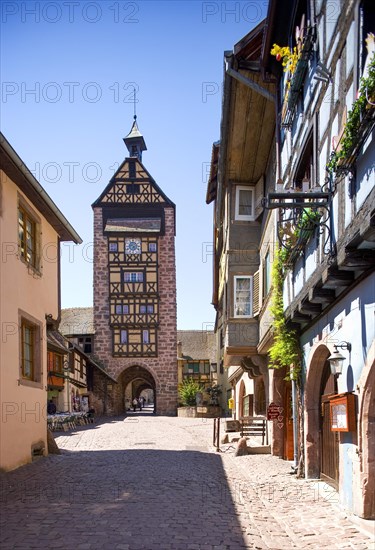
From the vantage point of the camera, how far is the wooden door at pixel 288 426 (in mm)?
13539

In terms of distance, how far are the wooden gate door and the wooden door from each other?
3.65m

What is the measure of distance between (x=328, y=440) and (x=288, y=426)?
452 centimetres

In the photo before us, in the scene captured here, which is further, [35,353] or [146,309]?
[146,309]

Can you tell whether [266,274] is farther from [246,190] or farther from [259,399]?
[259,399]

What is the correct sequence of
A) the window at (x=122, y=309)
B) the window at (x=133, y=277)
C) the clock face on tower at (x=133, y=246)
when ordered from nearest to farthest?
1. the window at (x=122, y=309)
2. the window at (x=133, y=277)
3. the clock face on tower at (x=133, y=246)

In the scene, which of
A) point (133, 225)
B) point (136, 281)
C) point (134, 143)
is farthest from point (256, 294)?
point (134, 143)

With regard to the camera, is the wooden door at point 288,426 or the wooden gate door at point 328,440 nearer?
the wooden gate door at point 328,440

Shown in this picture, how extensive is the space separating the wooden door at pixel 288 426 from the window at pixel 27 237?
589 centimetres

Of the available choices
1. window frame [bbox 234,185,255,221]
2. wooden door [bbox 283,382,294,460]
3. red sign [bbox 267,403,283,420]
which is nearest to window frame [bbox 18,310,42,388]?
red sign [bbox 267,403,283,420]

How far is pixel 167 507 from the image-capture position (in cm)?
775

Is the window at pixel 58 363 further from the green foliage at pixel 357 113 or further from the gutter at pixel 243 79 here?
the green foliage at pixel 357 113

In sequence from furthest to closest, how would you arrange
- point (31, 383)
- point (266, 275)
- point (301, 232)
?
1. point (266, 275)
2. point (31, 383)
3. point (301, 232)

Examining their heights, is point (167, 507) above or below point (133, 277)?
below

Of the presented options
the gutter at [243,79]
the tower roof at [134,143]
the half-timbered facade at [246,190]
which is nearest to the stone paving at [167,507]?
the half-timbered facade at [246,190]
